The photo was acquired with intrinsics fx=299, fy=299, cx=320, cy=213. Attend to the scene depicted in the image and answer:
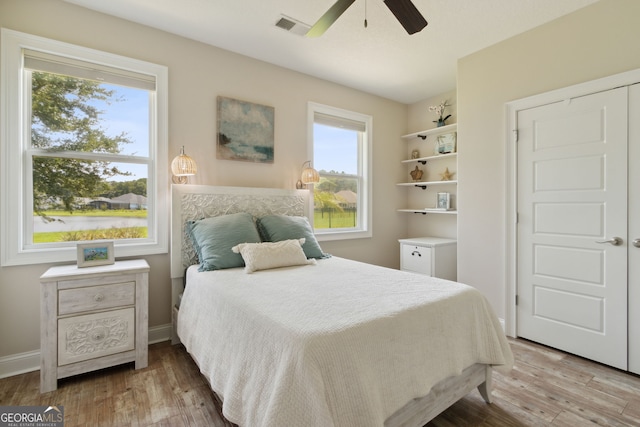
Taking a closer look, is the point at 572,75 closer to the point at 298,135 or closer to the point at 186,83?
the point at 298,135

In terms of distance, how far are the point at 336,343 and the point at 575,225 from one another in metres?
2.38

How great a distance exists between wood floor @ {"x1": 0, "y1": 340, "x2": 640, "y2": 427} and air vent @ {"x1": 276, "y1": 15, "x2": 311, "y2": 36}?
2.81m

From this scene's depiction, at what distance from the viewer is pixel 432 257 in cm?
354

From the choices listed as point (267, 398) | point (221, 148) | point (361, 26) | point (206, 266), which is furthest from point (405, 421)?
point (361, 26)

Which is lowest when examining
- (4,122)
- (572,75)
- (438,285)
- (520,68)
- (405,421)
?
(405,421)

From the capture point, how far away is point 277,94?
3.29 meters

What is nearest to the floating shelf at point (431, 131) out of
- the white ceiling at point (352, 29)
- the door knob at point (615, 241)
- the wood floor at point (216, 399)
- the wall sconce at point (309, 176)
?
the white ceiling at point (352, 29)

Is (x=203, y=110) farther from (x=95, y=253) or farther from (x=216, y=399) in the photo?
(x=216, y=399)

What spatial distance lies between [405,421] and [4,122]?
122 inches

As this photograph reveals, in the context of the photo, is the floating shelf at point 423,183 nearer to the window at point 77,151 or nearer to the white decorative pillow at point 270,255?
the white decorative pillow at point 270,255

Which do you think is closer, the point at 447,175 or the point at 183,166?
the point at 183,166

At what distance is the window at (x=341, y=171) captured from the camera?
146 inches

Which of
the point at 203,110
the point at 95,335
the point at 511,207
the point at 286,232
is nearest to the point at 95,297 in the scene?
the point at 95,335

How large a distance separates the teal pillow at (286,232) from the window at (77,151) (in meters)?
0.87
